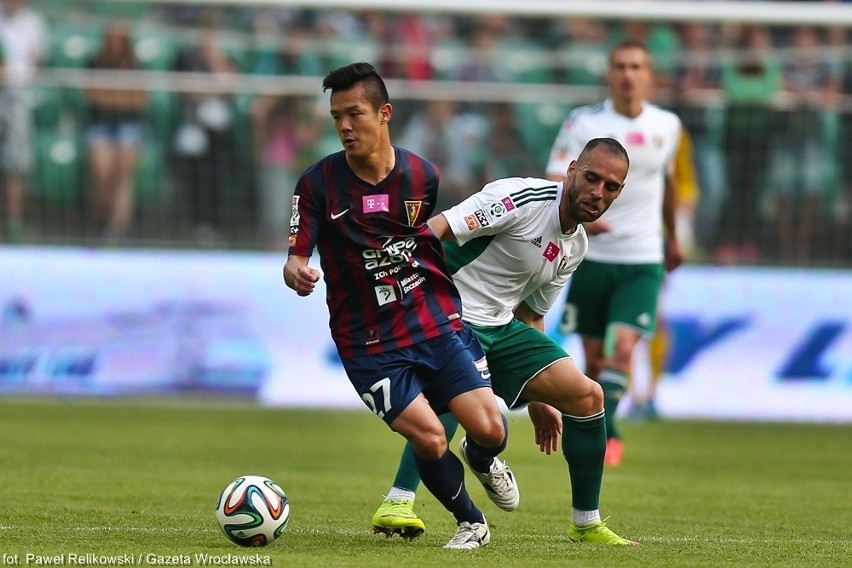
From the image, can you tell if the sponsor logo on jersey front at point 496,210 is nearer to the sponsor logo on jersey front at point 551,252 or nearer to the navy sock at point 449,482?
the sponsor logo on jersey front at point 551,252

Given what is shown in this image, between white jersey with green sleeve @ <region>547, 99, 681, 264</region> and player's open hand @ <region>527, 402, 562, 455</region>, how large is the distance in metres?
3.37

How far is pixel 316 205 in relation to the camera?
692 centimetres

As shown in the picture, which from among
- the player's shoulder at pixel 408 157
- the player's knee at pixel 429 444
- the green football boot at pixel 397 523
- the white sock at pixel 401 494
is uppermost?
the player's shoulder at pixel 408 157

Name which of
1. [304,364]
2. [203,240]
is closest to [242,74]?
[203,240]

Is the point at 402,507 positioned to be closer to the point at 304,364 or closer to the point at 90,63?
the point at 304,364

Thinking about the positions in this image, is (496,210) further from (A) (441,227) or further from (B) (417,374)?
(B) (417,374)

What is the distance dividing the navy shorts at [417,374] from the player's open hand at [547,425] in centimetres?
59

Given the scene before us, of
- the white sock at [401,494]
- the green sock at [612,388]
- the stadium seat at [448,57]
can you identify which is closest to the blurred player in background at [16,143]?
the stadium seat at [448,57]

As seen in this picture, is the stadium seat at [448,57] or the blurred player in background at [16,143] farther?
the stadium seat at [448,57]

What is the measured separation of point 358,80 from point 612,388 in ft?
13.9

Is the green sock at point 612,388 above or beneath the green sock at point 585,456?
beneath

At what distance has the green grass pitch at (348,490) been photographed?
6551mm

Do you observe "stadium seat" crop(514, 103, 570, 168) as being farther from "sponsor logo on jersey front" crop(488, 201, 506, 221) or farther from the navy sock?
the navy sock

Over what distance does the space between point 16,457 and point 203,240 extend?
531 centimetres
